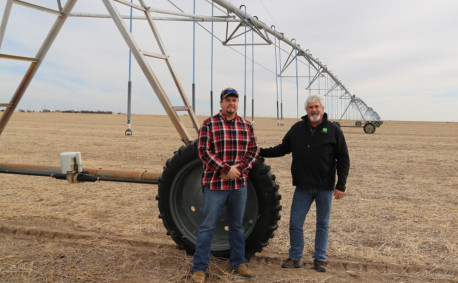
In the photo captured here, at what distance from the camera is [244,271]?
3434 mm

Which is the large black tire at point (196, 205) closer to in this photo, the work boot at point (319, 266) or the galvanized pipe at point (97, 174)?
the galvanized pipe at point (97, 174)

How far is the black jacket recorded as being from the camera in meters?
3.62

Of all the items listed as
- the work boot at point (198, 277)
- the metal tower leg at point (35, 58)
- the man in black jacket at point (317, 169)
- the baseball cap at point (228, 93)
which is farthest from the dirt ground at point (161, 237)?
the baseball cap at point (228, 93)

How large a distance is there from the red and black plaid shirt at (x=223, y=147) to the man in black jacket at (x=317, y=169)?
2.10ft

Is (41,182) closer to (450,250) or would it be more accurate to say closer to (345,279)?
(345,279)

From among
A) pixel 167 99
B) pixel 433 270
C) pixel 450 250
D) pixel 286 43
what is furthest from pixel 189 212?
pixel 286 43

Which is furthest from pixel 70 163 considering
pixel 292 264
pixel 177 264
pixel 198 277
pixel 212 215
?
pixel 292 264

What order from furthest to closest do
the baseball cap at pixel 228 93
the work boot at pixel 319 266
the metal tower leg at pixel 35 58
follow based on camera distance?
the metal tower leg at pixel 35 58 → the work boot at pixel 319 266 → the baseball cap at pixel 228 93

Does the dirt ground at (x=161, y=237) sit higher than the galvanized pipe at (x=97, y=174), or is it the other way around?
the galvanized pipe at (x=97, y=174)

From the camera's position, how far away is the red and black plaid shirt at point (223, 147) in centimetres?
327

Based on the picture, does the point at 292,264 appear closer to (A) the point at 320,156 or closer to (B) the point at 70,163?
(A) the point at 320,156

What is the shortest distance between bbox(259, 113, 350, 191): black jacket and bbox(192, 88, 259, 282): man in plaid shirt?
1.87 feet

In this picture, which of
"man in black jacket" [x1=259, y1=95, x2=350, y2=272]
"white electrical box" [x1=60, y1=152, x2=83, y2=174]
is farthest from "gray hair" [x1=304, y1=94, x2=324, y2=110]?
"white electrical box" [x1=60, y1=152, x2=83, y2=174]

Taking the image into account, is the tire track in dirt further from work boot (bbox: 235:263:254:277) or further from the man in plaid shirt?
the man in plaid shirt
